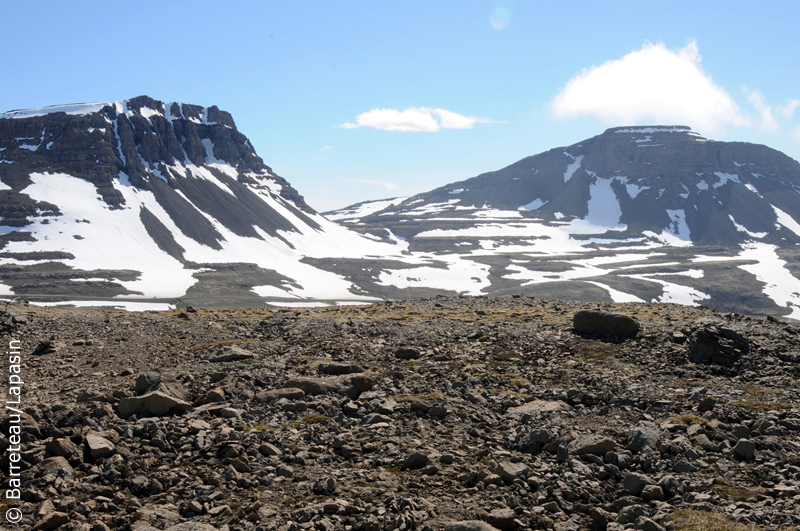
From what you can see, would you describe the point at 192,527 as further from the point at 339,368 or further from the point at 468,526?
the point at 339,368

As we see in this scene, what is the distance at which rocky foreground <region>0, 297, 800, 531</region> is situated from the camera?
10.1m

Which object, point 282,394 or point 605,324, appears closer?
point 282,394

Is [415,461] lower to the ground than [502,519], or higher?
higher

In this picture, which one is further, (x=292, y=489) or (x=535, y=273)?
(x=535, y=273)

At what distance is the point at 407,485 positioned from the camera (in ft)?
36.7

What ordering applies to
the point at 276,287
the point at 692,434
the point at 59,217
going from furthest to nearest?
the point at 59,217, the point at 276,287, the point at 692,434

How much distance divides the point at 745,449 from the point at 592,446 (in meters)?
3.42

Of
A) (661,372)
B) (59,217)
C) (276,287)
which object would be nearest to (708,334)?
(661,372)

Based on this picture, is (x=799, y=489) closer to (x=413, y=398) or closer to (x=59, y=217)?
(x=413, y=398)

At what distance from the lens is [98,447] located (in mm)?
11922

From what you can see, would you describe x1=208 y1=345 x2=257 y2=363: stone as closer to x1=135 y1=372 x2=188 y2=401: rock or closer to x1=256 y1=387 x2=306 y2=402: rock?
x1=135 y1=372 x2=188 y2=401: rock

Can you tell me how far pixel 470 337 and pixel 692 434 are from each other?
13312mm

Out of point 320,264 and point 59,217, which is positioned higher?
point 59,217

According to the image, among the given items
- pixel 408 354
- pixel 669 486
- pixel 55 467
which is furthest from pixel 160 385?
pixel 669 486
